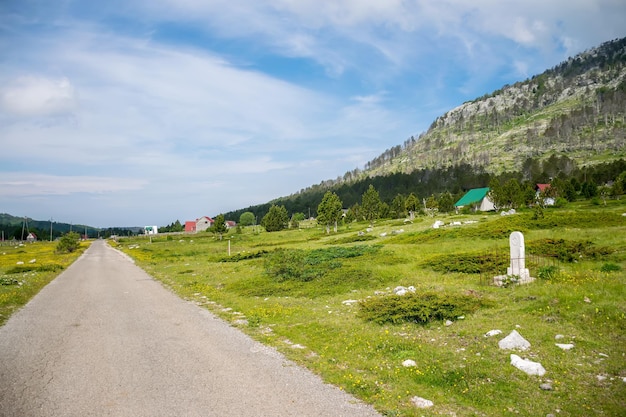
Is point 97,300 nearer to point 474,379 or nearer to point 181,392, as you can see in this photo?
point 181,392

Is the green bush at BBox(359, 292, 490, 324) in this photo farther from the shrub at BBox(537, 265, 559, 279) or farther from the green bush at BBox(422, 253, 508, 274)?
the green bush at BBox(422, 253, 508, 274)

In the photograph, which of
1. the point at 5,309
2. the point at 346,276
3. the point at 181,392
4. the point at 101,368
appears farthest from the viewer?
the point at 346,276

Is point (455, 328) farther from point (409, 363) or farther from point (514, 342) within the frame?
point (409, 363)

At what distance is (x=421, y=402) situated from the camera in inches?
294

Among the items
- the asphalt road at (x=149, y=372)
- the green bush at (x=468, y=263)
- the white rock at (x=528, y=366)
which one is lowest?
the asphalt road at (x=149, y=372)

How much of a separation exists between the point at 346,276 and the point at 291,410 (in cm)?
1589

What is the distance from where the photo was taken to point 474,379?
8.29 meters

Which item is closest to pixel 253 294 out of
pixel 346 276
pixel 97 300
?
pixel 346 276

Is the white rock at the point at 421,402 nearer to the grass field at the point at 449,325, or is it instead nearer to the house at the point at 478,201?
the grass field at the point at 449,325

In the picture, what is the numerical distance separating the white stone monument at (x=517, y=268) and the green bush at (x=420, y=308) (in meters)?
3.44

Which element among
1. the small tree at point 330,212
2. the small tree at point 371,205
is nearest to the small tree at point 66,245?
the small tree at point 330,212

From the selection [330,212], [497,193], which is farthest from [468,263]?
[330,212]

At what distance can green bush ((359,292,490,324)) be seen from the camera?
13.1m

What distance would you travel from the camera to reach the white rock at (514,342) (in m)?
9.73
